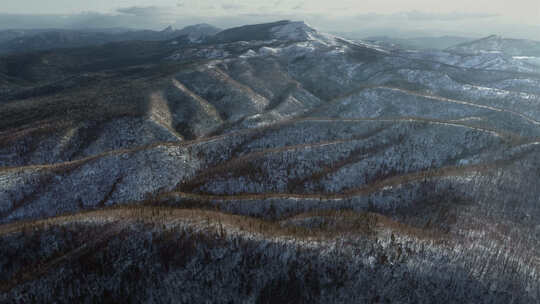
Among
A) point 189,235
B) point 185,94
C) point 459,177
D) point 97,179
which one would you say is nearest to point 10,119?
point 185,94

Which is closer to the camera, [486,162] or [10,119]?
[486,162]

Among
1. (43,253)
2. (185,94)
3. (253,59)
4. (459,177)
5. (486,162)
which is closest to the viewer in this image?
(43,253)

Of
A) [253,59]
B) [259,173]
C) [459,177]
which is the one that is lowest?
[259,173]

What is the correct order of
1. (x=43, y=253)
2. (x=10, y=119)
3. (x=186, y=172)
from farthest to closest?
(x=10, y=119)
(x=186, y=172)
(x=43, y=253)

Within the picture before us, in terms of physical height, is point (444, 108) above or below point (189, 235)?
above

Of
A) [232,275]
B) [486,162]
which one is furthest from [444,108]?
[232,275]

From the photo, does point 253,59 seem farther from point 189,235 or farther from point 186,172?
point 189,235
